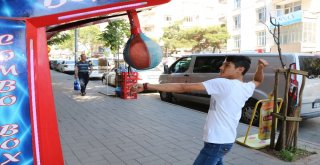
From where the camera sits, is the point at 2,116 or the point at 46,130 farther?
the point at 46,130

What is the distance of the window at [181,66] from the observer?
10.4 m

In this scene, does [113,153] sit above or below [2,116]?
below

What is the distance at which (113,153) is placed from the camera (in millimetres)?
5039

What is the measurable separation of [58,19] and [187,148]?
3685 millimetres

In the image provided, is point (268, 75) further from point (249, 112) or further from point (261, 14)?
point (261, 14)

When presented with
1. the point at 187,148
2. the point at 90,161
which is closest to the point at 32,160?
the point at 90,161

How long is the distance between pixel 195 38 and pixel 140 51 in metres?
43.7

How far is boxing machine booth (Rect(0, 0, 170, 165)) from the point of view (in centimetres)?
214

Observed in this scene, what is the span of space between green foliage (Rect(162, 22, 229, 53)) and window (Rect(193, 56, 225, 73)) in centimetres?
3368

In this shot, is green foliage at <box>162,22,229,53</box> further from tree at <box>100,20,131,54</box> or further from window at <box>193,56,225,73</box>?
window at <box>193,56,225,73</box>

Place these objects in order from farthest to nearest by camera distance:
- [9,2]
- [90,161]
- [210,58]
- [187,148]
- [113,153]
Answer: [210,58], [187,148], [113,153], [90,161], [9,2]

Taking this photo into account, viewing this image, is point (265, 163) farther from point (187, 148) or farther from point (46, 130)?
point (46, 130)

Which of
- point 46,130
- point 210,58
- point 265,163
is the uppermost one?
point 210,58

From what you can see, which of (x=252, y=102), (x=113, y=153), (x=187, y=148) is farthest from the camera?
(x=252, y=102)
